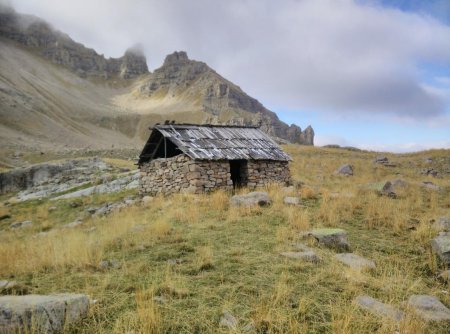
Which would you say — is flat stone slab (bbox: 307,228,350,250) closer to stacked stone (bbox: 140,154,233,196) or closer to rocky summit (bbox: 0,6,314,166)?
stacked stone (bbox: 140,154,233,196)

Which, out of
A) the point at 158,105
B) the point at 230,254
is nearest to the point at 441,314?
the point at 230,254

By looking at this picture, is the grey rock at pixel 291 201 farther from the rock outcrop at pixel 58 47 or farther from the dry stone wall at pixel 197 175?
the rock outcrop at pixel 58 47

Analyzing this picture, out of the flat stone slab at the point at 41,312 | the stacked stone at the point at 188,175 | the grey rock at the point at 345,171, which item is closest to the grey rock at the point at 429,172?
the grey rock at the point at 345,171

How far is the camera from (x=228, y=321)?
14.7ft

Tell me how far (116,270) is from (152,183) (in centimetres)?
1279

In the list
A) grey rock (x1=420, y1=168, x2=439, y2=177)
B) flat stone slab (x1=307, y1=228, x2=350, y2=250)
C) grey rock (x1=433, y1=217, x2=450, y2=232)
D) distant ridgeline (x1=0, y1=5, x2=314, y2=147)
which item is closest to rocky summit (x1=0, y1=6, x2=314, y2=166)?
distant ridgeline (x1=0, y1=5, x2=314, y2=147)

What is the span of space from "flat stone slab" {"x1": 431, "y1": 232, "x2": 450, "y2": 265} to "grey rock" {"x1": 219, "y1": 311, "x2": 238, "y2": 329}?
492 cm

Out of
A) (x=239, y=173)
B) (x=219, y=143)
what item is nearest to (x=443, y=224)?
(x=239, y=173)

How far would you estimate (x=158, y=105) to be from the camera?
13575 centimetres

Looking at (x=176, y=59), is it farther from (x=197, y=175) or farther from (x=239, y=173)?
(x=197, y=175)

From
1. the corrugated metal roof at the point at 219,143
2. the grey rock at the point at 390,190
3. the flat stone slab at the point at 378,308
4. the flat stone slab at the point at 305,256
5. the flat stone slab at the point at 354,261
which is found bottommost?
the flat stone slab at the point at 378,308

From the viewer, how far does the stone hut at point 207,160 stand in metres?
16.6

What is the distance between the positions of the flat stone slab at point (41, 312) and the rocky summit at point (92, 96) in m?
43.4

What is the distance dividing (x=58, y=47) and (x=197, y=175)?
16669cm
